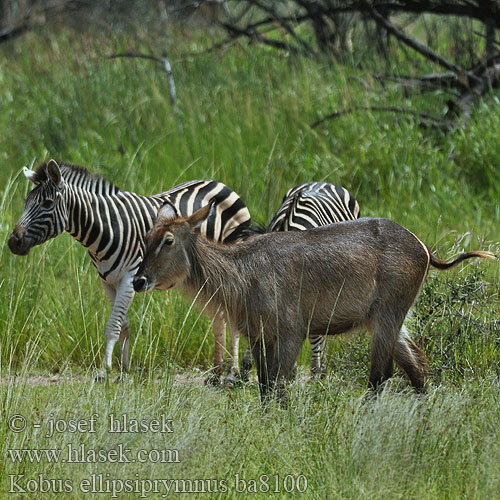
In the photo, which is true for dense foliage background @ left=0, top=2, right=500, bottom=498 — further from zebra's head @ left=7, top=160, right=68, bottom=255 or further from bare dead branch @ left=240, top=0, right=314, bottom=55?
zebra's head @ left=7, top=160, right=68, bottom=255

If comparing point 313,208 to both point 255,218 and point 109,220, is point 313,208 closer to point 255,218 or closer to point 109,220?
point 109,220

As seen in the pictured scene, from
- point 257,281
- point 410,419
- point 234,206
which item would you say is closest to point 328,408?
point 410,419

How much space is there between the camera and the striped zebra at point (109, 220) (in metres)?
7.14

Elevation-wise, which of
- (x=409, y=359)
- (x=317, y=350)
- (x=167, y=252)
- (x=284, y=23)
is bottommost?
(x=317, y=350)

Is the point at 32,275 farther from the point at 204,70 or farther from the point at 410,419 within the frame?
the point at 204,70

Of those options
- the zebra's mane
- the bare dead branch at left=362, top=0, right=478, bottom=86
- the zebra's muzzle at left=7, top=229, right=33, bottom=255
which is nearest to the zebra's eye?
the zebra's muzzle at left=7, top=229, right=33, bottom=255

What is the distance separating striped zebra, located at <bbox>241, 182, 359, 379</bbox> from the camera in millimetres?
7582

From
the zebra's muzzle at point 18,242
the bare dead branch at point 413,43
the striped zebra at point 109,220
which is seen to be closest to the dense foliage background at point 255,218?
the striped zebra at point 109,220

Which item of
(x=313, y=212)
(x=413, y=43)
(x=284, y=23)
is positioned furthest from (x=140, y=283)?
(x=284, y=23)

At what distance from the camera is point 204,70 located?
15180 millimetres

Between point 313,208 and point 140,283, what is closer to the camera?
point 140,283

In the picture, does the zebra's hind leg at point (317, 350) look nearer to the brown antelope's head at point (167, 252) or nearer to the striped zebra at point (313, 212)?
the striped zebra at point (313, 212)

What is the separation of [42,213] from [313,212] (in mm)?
2355

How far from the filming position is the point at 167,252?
6.06 m
